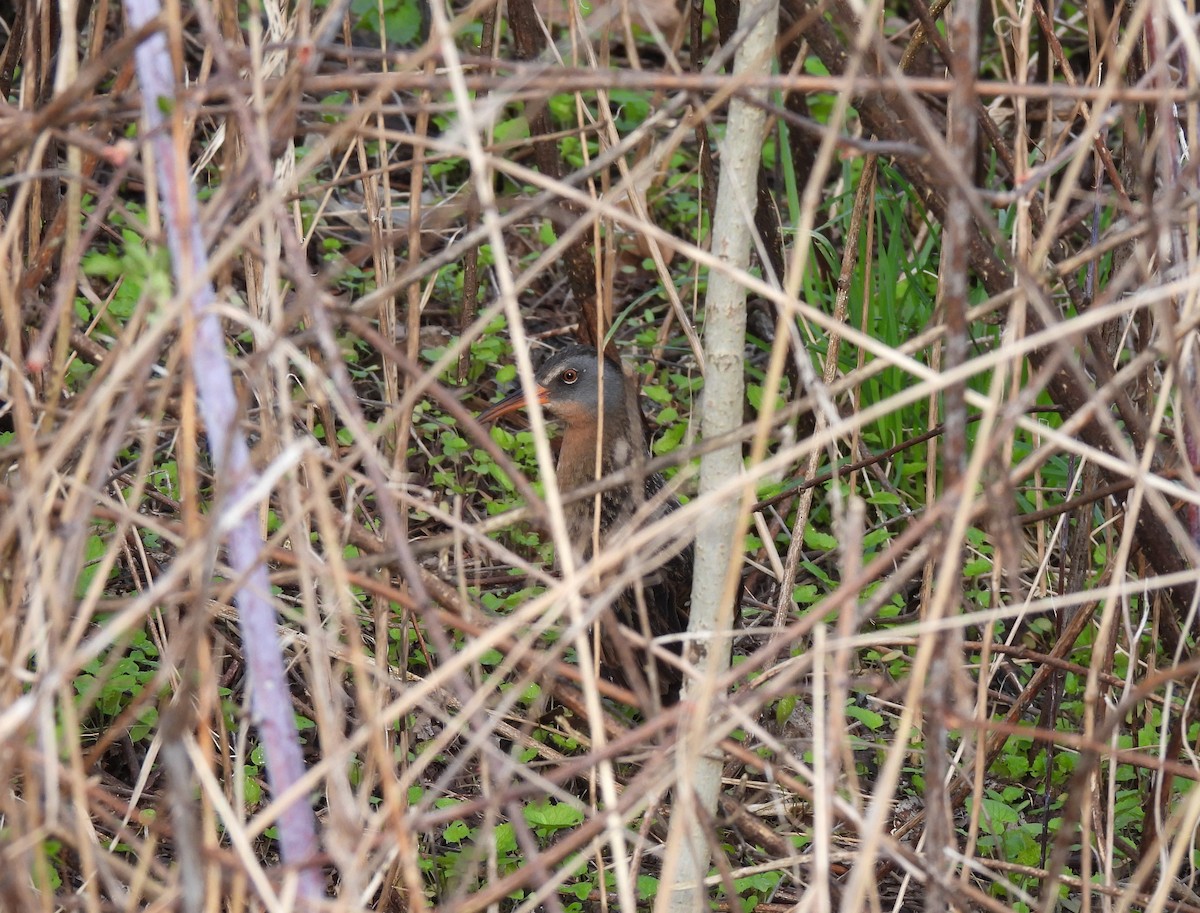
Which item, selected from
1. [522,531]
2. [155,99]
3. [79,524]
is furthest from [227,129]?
[522,531]

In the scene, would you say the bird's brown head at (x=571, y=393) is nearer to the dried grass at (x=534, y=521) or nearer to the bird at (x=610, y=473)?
the bird at (x=610, y=473)

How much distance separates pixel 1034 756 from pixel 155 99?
2.85 m

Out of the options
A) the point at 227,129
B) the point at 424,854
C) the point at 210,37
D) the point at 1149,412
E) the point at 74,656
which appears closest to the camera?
the point at 74,656

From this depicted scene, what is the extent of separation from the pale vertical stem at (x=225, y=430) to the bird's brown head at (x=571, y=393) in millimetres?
2394

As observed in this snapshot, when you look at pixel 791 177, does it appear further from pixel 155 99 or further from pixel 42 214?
pixel 155 99

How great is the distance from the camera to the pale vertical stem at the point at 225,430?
157cm

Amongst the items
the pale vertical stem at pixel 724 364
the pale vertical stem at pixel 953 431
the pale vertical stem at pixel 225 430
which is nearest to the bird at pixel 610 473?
the pale vertical stem at pixel 724 364

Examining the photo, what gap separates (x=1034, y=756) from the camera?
142 inches

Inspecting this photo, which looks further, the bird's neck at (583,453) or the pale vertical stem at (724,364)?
the bird's neck at (583,453)

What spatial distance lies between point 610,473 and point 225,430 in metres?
2.49

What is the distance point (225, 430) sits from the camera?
5.23ft

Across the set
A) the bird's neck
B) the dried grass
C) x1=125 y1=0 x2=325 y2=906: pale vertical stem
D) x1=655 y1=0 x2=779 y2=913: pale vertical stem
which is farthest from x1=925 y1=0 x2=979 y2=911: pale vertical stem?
the bird's neck

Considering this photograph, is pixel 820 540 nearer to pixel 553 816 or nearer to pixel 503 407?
pixel 503 407

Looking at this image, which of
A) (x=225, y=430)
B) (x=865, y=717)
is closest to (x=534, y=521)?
(x=225, y=430)
